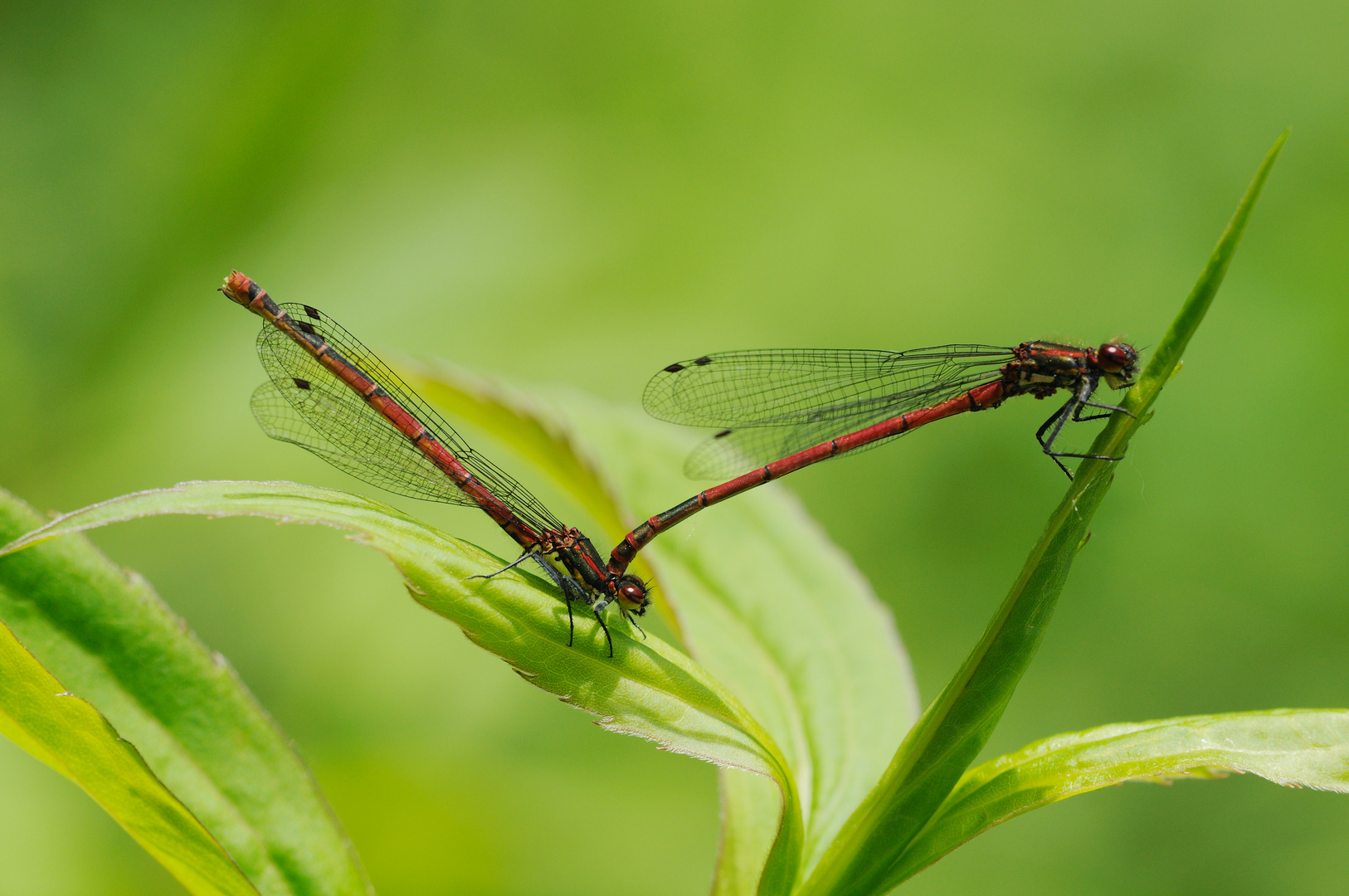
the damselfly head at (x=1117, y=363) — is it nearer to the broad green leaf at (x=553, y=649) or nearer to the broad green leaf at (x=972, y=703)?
the broad green leaf at (x=972, y=703)

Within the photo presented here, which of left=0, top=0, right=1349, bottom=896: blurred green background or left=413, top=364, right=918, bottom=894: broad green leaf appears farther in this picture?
left=0, top=0, right=1349, bottom=896: blurred green background

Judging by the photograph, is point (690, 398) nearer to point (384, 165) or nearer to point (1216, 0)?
point (384, 165)

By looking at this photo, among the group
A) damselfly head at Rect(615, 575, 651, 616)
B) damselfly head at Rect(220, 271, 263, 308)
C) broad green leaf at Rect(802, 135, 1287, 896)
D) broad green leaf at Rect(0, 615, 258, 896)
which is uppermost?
broad green leaf at Rect(802, 135, 1287, 896)

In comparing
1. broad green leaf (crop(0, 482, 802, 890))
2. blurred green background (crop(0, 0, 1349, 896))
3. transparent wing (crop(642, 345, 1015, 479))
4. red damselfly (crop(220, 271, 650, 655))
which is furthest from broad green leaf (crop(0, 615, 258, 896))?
transparent wing (crop(642, 345, 1015, 479))

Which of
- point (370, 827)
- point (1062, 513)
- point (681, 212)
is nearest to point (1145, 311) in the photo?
point (681, 212)

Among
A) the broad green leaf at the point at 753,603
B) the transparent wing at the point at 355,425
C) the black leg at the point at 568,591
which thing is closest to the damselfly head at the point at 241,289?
the transparent wing at the point at 355,425

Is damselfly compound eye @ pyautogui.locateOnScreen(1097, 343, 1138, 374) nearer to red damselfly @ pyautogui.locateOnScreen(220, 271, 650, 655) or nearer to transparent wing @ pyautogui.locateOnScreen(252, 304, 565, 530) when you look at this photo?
red damselfly @ pyautogui.locateOnScreen(220, 271, 650, 655)

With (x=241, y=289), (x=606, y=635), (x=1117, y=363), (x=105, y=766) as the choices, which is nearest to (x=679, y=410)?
(x=1117, y=363)
